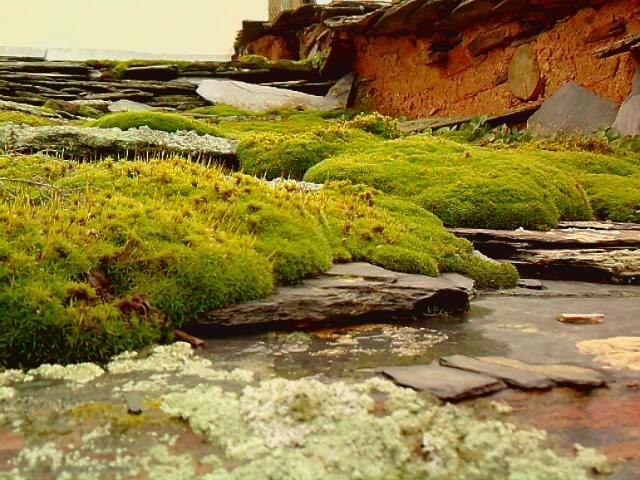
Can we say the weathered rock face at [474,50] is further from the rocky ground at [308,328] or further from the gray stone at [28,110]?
the gray stone at [28,110]

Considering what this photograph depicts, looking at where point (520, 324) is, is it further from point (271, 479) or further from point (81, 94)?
point (81, 94)

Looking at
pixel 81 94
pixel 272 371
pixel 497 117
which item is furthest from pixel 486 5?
pixel 272 371

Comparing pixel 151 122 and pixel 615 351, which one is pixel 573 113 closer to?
pixel 151 122

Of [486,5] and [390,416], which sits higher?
[486,5]

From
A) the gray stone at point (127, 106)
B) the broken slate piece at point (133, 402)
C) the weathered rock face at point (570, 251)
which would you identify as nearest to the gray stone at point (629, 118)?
the weathered rock face at point (570, 251)

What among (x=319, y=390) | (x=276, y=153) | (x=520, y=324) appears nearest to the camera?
(x=319, y=390)

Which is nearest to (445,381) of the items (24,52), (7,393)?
(7,393)
